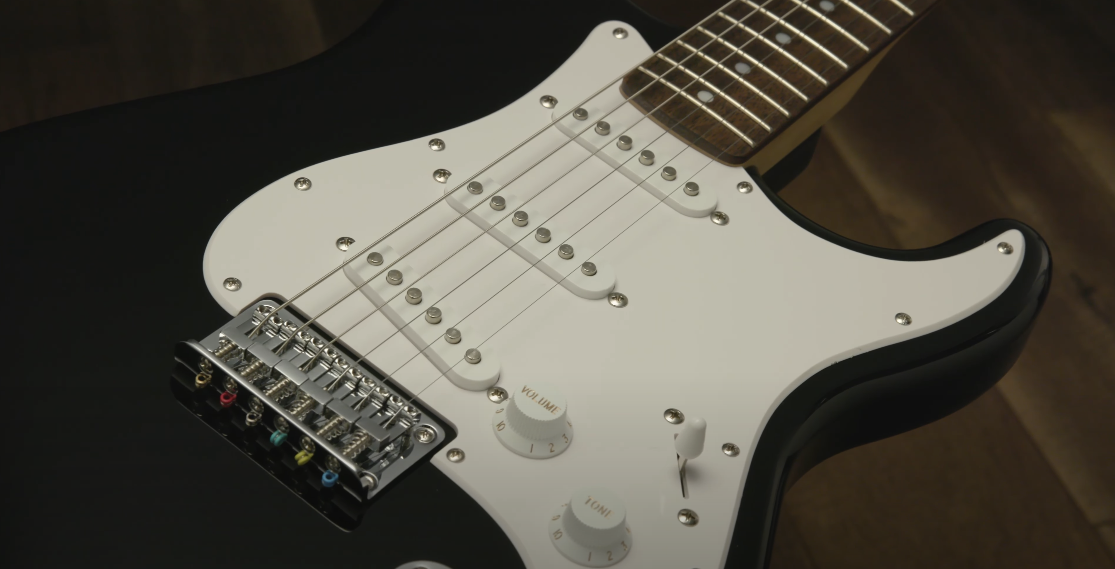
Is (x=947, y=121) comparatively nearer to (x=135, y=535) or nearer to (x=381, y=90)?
(x=381, y=90)

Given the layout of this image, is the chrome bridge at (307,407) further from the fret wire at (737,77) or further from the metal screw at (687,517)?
the fret wire at (737,77)

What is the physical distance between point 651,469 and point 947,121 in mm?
1377

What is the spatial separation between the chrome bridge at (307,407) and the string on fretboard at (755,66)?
53 centimetres

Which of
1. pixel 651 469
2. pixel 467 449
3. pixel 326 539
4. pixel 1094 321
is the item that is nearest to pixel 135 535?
pixel 326 539

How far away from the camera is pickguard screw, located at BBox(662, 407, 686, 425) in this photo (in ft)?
2.86

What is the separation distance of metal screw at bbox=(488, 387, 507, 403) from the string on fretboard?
17.4 inches

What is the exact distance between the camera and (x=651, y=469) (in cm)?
84

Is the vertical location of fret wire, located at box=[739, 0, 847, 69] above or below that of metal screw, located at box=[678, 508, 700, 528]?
above

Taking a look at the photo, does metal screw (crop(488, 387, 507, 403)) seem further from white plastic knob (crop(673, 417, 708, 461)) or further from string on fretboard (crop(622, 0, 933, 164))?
string on fretboard (crop(622, 0, 933, 164))

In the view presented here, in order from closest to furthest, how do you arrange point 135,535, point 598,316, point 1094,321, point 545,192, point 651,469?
point 135,535 → point 651,469 → point 598,316 → point 545,192 → point 1094,321

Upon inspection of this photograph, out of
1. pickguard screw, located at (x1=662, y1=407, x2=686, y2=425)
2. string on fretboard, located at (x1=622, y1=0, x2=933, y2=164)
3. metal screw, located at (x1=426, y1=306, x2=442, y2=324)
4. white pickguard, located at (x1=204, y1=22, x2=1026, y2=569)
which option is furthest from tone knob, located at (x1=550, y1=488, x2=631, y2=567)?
string on fretboard, located at (x1=622, y1=0, x2=933, y2=164)

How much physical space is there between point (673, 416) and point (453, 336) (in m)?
0.22

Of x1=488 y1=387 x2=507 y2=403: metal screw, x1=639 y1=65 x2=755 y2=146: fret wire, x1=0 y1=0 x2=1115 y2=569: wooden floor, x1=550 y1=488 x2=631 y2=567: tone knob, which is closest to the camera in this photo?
x1=550 y1=488 x2=631 y2=567: tone knob

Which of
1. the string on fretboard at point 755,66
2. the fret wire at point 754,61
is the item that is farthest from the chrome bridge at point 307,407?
the fret wire at point 754,61
